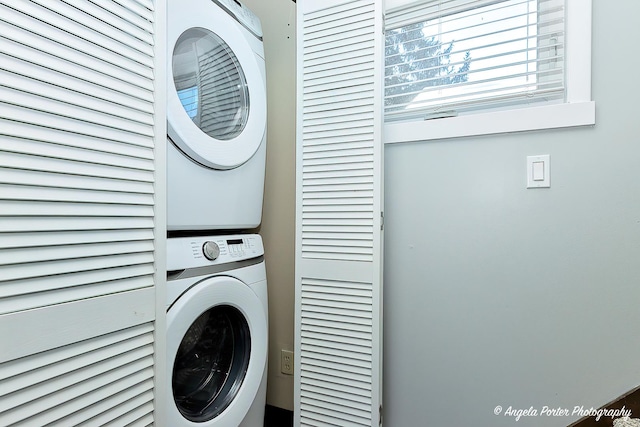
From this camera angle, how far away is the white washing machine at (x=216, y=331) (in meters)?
1.00

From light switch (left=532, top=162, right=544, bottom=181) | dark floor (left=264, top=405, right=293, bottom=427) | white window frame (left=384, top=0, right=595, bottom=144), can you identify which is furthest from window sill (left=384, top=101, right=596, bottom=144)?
dark floor (left=264, top=405, right=293, bottom=427)

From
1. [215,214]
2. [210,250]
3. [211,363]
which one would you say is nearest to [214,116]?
[215,214]

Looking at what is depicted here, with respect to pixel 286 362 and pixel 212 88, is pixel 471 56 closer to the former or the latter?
pixel 212 88

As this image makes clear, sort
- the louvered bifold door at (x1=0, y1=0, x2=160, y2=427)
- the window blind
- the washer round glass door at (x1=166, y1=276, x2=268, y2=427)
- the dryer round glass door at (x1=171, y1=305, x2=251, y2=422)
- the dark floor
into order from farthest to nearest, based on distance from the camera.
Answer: the dark floor < the window blind < the dryer round glass door at (x1=171, y1=305, x2=251, y2=422) < the washer round glass door at (x1=166, y1=276, x2=268, y2=427) < the louvered bifold door at (x1=0, y1=0, x2=160, y2=427)

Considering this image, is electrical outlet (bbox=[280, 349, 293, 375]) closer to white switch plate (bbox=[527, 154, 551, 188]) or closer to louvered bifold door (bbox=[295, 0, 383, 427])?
louvered bifold door (bbox=[295, 0, 383, 427])

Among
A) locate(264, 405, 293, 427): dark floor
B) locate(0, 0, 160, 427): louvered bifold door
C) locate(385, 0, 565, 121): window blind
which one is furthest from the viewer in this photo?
locate(264, 405, 293, 427): dark floor

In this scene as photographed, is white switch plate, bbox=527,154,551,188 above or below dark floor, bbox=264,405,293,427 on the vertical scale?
above

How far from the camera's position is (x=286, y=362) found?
1.61m

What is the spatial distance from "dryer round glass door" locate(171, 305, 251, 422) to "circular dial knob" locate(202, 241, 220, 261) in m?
0.18

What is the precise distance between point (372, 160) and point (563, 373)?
0.92 meters

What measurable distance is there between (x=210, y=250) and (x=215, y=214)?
13 cm

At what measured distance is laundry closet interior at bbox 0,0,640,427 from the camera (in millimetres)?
664

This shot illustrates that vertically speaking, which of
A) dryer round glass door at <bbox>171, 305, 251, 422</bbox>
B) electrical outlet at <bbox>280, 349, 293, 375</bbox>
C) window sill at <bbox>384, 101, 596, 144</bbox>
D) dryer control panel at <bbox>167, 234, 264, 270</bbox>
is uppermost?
window sill at <bbox>384, 101, 596, 144</bbox>

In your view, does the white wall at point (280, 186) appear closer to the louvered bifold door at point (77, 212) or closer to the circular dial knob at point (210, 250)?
the circular dial knob at point (210, 250)
